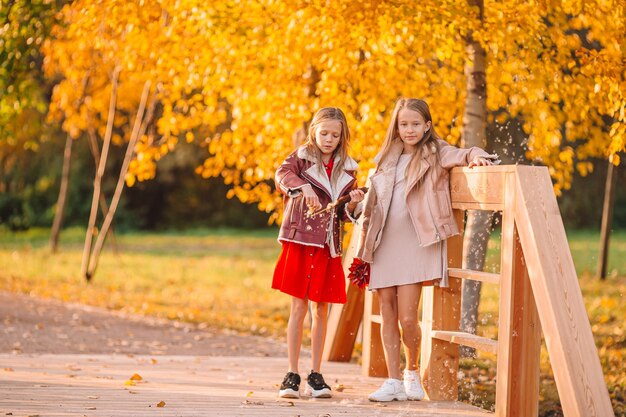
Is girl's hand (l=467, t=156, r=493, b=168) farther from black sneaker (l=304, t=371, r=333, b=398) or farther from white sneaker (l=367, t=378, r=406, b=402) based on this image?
black sneaker (l=304, t=371, r=333, b=398)

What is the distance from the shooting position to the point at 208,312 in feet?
38.4

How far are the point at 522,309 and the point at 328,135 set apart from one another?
1.44 m

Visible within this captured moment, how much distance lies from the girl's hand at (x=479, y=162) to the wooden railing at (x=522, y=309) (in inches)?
1.2

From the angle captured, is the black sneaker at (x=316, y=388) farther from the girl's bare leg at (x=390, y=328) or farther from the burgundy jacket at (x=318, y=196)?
the burgundy jacket at (x=318, y=196)

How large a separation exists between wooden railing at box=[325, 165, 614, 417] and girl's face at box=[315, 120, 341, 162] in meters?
0.66

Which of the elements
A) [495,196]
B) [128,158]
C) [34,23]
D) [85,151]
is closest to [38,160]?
[85,151]

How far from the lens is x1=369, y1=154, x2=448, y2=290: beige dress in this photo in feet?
17.1

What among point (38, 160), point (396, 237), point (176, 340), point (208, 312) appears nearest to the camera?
point (396, 237)

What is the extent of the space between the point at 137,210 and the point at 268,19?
21485mm

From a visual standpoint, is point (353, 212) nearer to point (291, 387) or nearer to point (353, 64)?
point (291, 387)

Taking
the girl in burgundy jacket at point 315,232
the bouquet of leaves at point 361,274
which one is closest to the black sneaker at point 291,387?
the girl in burgundy jacket at point 315,232

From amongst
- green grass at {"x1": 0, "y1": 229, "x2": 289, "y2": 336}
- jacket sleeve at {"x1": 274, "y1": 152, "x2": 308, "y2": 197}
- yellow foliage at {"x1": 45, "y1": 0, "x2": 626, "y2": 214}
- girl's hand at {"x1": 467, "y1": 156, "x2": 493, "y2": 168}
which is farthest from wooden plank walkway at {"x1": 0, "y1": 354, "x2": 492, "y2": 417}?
green grass at {"x1": 0, "y1": 229, "x2": 289, "y2": 336}

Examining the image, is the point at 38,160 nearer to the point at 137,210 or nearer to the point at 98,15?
the point at 137,210

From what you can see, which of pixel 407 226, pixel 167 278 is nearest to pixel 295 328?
pixel 407 226
